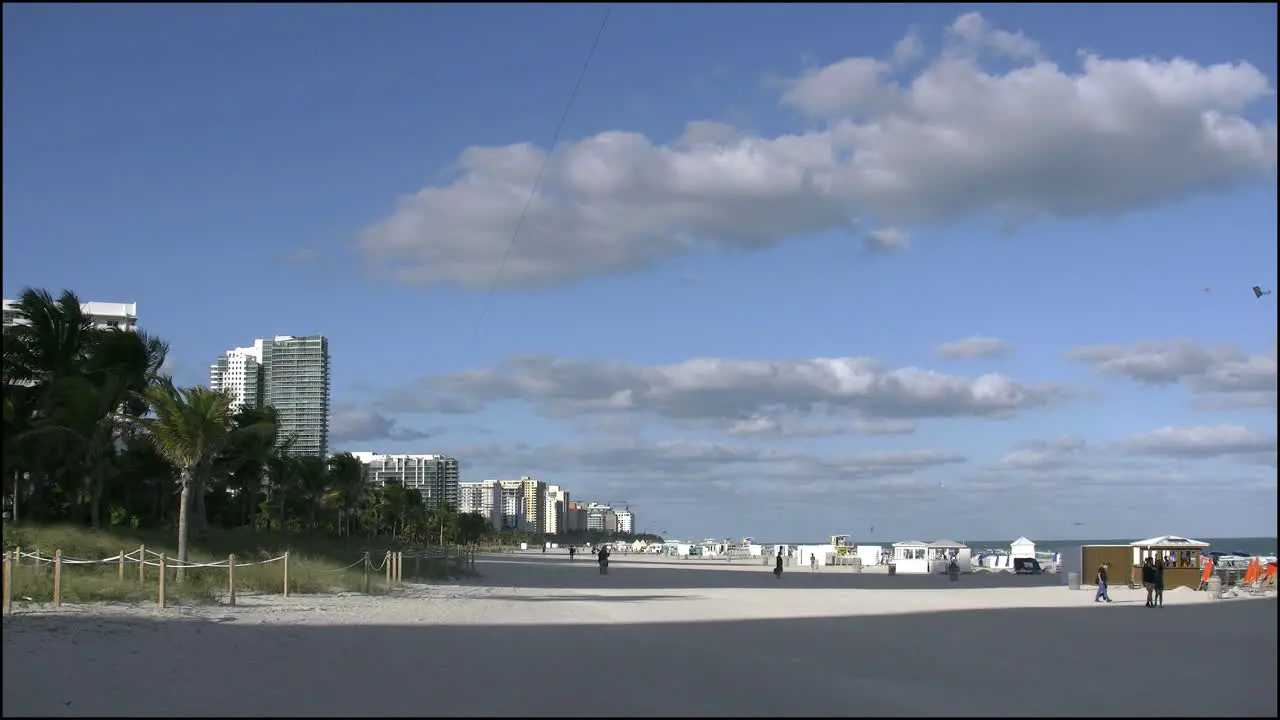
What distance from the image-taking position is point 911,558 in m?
70.4

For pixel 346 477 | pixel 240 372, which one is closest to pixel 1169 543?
pixel 346 477

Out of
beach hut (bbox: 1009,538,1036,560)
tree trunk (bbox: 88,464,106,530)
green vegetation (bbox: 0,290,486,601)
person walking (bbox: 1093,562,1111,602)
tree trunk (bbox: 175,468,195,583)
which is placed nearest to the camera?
tree trunk (bbox: 175,468,195,583)

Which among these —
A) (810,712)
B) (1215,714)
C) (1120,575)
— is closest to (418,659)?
(810,712)

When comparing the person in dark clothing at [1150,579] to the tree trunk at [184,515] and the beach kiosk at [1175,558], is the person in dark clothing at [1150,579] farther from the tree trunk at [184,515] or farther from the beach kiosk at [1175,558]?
the tree trunk at [184,515]

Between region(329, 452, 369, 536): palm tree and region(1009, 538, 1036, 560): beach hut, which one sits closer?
region(329, 452, 369, 536): palm tree

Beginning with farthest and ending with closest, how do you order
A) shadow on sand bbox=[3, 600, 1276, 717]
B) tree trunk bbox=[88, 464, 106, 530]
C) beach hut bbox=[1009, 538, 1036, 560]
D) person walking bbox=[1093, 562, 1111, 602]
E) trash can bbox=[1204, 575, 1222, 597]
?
beach hut bbox=[1009, 538, 1036, 560] < tree trunk bbox=[88, 464, 106, 530] < trash can bbox=[1204, 575, 1222, 597] < person walking bbox=[1093, 562, 1111, 602] < shadow on sand bbox=[3, 600, 1276, 717]

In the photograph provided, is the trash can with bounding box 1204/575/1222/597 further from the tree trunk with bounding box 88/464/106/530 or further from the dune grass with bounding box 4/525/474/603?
the tree trunk with bounding box 88/464/106/530

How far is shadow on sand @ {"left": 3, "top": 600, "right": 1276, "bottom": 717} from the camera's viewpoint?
32.8 ft

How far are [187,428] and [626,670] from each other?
1729 cm

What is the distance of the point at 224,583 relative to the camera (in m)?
24.7

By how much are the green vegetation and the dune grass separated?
0.18 feet

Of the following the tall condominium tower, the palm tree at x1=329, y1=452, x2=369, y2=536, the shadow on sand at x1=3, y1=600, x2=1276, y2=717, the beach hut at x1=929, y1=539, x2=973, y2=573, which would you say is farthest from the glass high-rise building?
the shadow on sand at x1=3, y1=600, x2=1276, y2=717

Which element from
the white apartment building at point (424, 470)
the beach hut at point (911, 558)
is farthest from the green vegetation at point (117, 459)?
the white apartment building at point (424, 470)

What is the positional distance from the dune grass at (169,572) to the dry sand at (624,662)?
1588 mm
